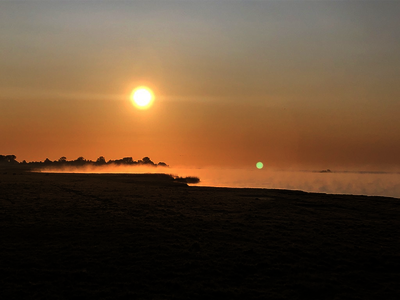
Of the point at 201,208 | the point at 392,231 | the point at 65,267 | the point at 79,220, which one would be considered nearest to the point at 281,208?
the point at 201,208

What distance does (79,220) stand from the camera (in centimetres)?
2609

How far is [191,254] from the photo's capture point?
62.5 feet

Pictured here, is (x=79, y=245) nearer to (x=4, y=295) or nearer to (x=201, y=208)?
(x=4, y=295)

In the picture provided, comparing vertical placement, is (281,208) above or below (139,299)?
above

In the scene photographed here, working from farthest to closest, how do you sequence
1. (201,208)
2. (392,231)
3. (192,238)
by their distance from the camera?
1. (201,208)
2. (392,231)
3. (192,238)

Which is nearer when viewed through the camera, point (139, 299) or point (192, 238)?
point (139, 299)

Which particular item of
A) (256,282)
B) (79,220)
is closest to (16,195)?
(79,220)

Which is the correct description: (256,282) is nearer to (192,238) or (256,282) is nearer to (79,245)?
(192,238)

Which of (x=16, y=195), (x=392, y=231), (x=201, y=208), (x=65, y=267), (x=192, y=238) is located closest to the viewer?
(x=65, y=267)

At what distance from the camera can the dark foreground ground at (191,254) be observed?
14.6 m

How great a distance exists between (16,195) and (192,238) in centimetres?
2714

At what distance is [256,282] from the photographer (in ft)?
50.9

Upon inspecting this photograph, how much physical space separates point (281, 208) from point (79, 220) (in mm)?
21781

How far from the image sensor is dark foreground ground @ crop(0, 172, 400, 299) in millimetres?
14594
